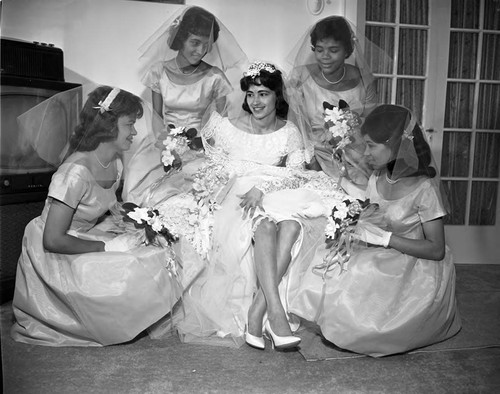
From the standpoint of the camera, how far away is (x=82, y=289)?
2.35 meters

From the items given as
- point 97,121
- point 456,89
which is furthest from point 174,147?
point 456,89

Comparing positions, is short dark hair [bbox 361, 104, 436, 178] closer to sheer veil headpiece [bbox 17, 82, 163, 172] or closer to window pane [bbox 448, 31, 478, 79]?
sheer veil headpiece [bbox 17, 82, 163, 172]

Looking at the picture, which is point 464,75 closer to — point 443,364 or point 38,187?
point 443,364

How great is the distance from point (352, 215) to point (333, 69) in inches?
38.6

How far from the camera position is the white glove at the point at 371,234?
8.25 feet

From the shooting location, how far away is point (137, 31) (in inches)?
147

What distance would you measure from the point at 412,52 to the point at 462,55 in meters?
0.38

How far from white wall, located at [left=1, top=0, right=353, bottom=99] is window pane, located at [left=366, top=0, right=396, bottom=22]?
0.53 meters

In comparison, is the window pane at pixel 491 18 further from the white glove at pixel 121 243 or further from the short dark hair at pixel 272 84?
the white glove at pixel 121 243

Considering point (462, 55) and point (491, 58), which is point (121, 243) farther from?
point (491, 58)

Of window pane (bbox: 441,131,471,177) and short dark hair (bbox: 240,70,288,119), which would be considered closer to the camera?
short dark hair (bbox: 240,70,288,119)

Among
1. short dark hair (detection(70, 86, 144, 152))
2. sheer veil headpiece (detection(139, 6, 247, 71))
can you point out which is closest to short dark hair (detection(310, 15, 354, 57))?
sheer veil headpiece (detection(139, 6, 247, 71))

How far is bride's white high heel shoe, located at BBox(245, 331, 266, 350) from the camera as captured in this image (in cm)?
241

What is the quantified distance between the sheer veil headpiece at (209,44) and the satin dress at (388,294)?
128 centimetres
